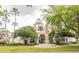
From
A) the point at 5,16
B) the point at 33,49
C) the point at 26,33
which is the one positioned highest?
the point at 5,16

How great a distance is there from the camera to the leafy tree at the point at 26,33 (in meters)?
1.89

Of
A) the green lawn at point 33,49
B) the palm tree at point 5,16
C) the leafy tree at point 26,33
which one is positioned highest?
the palm tree at point 5,16

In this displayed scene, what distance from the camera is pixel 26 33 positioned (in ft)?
6.24

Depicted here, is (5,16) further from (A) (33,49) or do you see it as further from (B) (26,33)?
(A) (33,49)

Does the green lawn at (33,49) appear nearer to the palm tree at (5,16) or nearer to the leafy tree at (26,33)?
the leafy tree at (26,33)

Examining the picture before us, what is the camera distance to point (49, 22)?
1.91 meters

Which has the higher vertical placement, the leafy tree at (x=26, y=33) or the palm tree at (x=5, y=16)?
the palm tree at (x=5, y=16)

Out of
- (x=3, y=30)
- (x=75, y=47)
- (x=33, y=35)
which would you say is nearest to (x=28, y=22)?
(x=33, y=35)

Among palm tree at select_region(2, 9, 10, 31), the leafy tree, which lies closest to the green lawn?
the leafy tree

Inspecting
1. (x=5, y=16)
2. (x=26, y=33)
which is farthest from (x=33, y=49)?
(x=5, y=16)

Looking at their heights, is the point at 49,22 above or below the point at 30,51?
above

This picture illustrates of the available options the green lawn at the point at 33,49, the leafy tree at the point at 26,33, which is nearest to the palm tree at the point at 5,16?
the leafy tree at the point at 26,33
